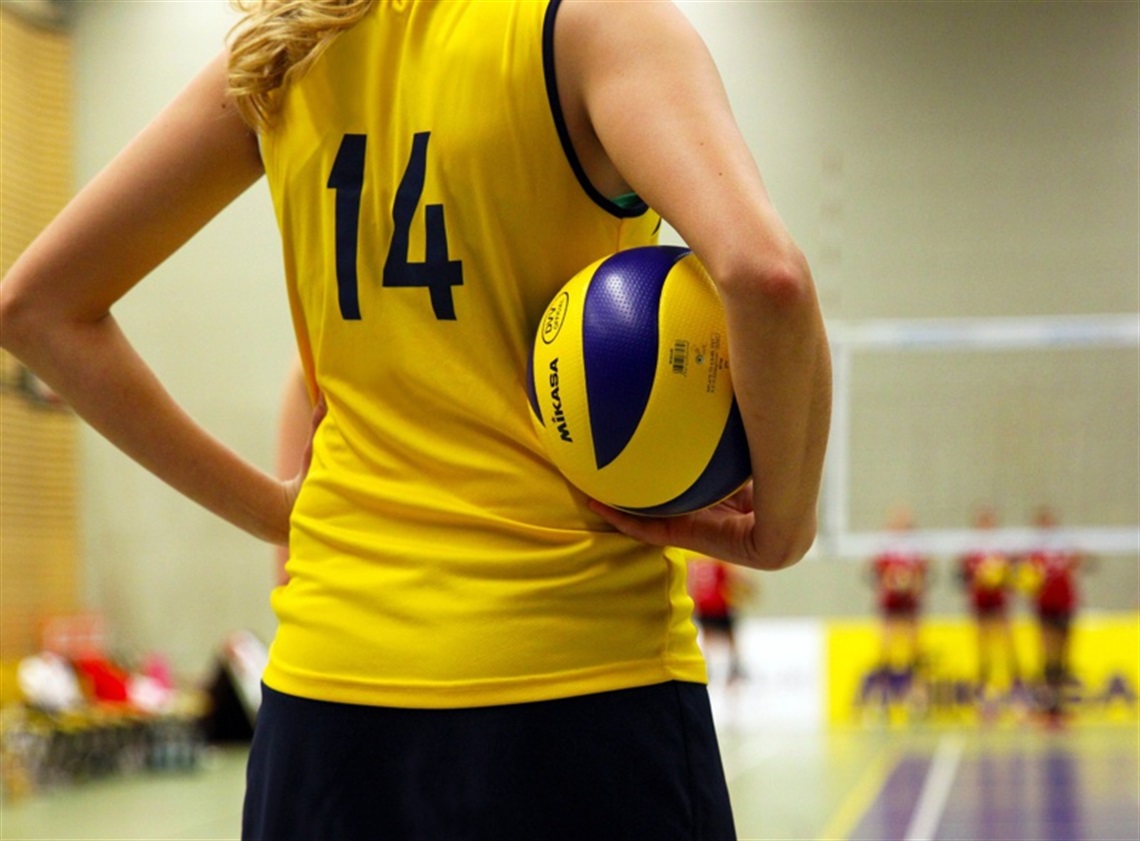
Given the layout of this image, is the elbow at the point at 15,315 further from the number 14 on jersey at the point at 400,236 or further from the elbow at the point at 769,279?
the elbow at the point at 769,279

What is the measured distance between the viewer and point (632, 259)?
1.21 metres

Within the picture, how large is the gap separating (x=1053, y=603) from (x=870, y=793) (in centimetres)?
543

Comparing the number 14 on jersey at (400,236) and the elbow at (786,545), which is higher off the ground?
the number 14 on jersey at (400,236)

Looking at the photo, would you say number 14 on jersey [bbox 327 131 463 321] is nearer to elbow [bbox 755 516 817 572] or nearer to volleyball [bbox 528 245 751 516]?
volleyball [bbox 528 245 751 516]

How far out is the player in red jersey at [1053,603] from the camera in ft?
39.9

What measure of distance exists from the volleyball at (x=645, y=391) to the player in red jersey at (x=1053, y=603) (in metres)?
11.7

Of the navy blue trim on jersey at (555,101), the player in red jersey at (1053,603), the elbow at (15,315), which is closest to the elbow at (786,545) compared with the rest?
the navy blue trim on jersey at (555,101)

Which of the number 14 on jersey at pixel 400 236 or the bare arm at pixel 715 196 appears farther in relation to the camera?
the number 14 on jersey at pixel 400 236

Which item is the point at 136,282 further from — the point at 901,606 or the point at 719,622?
the point at 901,606

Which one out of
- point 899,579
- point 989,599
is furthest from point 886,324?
point 989,599

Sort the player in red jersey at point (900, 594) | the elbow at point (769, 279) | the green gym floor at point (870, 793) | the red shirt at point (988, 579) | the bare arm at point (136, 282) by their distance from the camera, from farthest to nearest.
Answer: the player in red jersey at point (900, 594), the red shirt at point (988, 579), the green gym floor at point (870, 793), the bare arm at point (136, 282), the elbow at point (769, 279)

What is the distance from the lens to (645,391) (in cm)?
122

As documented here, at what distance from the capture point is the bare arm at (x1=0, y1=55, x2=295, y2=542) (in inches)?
50.4

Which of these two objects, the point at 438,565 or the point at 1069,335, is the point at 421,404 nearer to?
the point at 438,565
